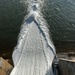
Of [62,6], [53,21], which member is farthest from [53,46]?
[62,6]

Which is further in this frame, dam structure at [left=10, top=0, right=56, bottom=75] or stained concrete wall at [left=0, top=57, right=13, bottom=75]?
dam structure at [left=10, top=0, right=56, bottom=75]

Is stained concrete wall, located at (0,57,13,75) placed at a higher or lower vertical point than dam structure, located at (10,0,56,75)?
higher

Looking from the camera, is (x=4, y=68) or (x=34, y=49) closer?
(x=4, y=68)

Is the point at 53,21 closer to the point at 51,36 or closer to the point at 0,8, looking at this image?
the point at 51,36

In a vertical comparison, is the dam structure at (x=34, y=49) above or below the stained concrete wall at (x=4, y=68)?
below

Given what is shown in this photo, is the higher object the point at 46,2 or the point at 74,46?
the point at 46,2

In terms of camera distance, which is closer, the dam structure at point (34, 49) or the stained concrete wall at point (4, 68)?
the stained concrete wall at point (4, 68)

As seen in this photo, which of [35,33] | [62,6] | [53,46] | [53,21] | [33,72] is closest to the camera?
[33,72]

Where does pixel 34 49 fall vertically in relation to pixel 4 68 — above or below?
below
